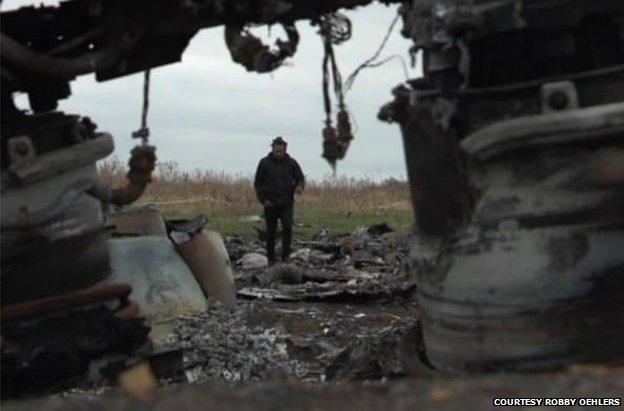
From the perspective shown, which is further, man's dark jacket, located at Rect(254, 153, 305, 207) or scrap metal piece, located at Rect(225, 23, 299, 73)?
man's dark jacket, located at Rect(254, 153, 305, 207)

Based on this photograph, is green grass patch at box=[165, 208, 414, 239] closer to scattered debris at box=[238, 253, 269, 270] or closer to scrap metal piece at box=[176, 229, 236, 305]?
scattered debris at box=[238, 253, 269, 270]

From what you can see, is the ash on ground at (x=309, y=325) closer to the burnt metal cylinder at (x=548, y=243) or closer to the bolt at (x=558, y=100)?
the burnt metal cylinder at (x=548, y=243)

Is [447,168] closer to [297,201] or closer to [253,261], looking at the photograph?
[253,261]

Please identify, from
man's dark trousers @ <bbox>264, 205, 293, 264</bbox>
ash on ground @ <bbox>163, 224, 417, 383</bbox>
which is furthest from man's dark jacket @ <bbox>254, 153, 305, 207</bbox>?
ash on ground @ <bbox>163, 224, 417, 383</bbox>

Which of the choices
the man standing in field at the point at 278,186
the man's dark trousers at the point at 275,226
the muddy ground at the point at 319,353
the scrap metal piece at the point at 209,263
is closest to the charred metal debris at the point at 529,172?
the muddy ground at the point at 319,353

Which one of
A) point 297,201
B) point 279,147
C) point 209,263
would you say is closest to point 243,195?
point 297,201

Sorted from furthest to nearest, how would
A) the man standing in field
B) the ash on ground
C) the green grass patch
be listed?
the green grass patch
the man standing in field
the ash on ground

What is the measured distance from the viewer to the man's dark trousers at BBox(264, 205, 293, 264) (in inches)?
621

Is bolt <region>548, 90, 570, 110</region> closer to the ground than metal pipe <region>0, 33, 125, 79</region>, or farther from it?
closer to the ground

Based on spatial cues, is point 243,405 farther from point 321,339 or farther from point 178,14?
point 321,339

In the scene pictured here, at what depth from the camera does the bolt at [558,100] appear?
550 cm

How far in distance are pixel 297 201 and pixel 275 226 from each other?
10803mm

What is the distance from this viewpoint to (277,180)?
1616 centimetres

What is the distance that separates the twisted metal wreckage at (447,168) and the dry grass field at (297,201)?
13467 mm
